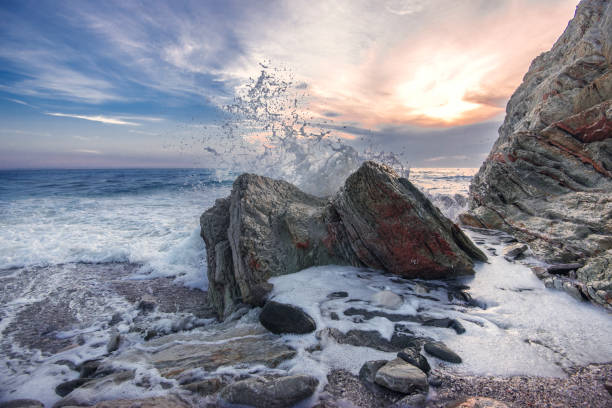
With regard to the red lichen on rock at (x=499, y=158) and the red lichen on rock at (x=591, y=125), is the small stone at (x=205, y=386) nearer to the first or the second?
the red lichen on rock at (x=499, y=158)

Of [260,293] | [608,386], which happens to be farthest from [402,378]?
[260,293]

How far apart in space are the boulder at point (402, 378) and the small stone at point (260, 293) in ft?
7.29

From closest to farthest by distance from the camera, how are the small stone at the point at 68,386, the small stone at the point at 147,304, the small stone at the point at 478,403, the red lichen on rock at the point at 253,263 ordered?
the small stone at the point at 478,403
the small stone at the point at 68,386
the red lichen on rock at the point at 253,263
the small stone at the point at 147,304

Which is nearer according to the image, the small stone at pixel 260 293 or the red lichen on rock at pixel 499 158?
the small stone at pixel 260 293

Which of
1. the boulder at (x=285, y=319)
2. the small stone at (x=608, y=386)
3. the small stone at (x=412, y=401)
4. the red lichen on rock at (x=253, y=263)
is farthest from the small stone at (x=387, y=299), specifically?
the red lichen on rock at (x=253, y=263)

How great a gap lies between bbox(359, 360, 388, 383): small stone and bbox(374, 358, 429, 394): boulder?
62 millimetres

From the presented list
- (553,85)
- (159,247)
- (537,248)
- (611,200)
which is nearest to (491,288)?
(537,248)

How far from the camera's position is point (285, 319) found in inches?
124

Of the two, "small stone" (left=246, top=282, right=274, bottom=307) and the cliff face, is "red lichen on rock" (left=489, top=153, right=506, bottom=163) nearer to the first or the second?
the cliff face

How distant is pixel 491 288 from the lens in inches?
149

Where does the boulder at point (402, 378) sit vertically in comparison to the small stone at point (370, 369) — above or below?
above

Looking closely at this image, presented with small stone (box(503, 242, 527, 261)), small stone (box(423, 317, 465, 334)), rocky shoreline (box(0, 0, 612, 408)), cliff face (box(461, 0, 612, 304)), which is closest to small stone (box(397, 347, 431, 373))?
rocky shoreline (box(0, 0, 612, 408))

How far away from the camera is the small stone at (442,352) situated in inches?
91.6

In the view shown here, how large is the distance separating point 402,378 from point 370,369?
276 mm
